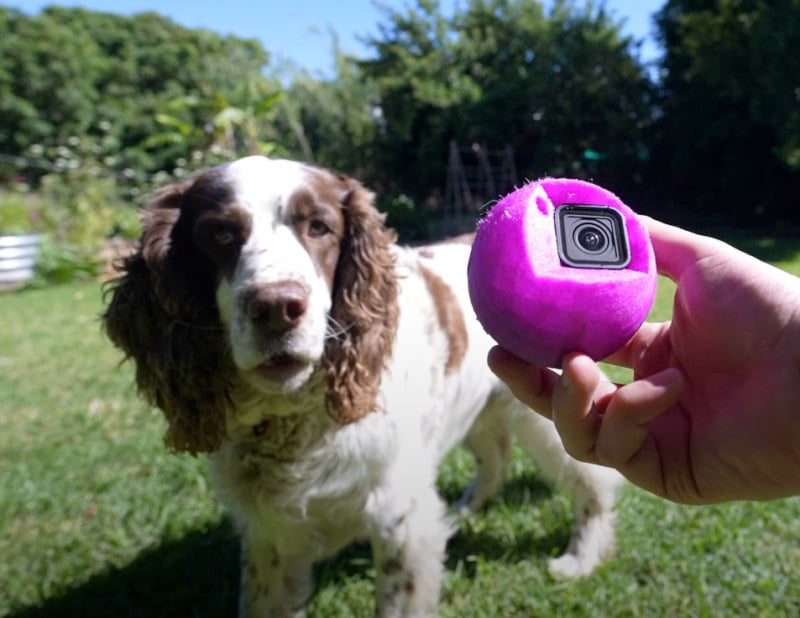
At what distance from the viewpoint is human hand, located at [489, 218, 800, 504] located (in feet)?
3.57

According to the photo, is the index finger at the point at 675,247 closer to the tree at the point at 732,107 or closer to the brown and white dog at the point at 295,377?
the brown and white dog at the point at 295,377

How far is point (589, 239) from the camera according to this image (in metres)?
1.13

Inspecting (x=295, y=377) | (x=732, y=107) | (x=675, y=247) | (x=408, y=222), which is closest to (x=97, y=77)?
(x=408, y=222)

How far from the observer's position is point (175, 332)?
84.8 inches

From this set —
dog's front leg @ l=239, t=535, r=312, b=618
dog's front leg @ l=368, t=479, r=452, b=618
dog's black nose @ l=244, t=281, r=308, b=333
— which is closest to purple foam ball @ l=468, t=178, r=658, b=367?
dog's black nose @ l=244, t=281, r=308, b=333

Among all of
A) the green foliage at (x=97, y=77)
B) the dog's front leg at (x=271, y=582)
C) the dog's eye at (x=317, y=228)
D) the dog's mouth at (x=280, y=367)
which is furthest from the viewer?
the green foliage at (x=97, y=77)

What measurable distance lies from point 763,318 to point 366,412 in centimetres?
129

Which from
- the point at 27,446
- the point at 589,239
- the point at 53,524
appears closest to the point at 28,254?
the point at 27,446

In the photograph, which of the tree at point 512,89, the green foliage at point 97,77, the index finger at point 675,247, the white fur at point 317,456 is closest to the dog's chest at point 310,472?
the white fur at point 317,456

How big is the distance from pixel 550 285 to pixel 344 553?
222cm

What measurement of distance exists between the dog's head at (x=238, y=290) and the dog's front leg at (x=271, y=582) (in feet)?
1.86

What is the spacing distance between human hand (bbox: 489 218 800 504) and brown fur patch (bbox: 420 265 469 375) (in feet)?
4.32

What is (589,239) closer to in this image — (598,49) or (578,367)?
(578,367)

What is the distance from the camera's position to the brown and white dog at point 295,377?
6.84 feet
